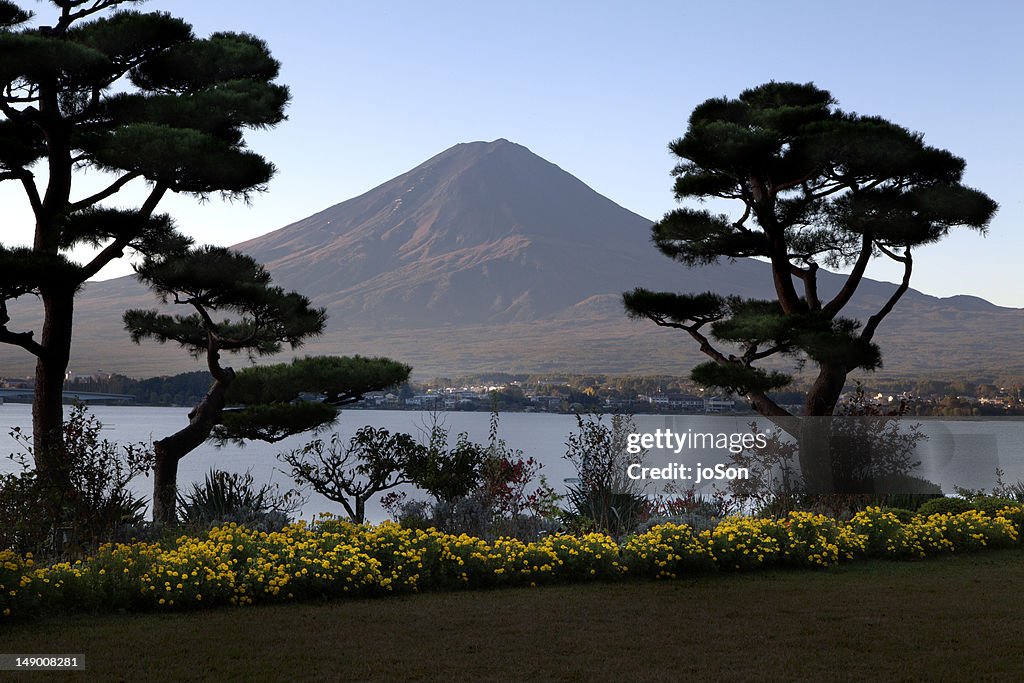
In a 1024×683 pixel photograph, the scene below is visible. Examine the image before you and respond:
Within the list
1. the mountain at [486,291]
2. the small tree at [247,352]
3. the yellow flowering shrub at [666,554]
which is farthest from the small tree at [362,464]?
the mountain at [486,291]

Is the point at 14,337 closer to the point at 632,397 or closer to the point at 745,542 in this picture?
the point at 745,542

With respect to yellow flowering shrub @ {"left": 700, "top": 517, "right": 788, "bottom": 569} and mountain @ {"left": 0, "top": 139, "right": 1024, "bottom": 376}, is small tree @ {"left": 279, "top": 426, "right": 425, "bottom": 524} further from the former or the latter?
mountain @ {"left": 0, "top": 139, "right": 1024, "bottom": 376}

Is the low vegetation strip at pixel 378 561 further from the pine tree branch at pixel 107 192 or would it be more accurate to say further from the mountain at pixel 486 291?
the mountain at pixel 486 291

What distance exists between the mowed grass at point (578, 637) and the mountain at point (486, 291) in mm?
80480

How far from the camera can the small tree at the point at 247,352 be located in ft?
34.0

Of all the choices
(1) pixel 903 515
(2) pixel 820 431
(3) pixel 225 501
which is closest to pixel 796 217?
(2) pixel 820 431

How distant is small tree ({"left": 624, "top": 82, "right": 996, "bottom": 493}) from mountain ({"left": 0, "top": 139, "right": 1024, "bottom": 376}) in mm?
72632

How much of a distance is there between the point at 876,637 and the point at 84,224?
324 inches

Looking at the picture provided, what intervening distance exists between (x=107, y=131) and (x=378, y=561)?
629cm

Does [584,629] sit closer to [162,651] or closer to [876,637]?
[876,637]

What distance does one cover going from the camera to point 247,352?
37.4ft

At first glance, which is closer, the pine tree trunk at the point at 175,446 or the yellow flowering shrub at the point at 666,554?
the yellow flowering shrub at the point at 666,554

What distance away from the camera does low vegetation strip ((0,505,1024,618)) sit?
19.6 ft

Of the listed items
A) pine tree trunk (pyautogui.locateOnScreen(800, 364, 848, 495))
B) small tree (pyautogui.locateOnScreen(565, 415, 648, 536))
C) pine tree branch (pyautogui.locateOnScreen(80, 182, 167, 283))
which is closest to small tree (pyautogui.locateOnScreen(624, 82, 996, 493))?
pine tree trunk (pyautogui.locateOnScreen(800, 364, 848, 495))
